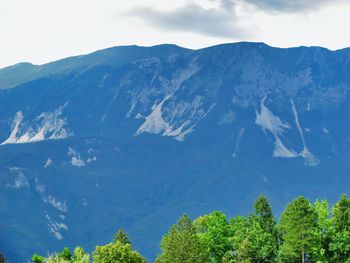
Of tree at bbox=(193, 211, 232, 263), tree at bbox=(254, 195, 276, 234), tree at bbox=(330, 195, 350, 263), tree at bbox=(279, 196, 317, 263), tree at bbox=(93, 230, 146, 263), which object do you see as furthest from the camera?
tree at bbox=(193, 211, 232, 263)

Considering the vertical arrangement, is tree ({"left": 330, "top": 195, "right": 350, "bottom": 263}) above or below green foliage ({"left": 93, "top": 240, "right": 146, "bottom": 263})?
below

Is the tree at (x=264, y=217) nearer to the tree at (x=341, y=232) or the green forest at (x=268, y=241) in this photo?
the green forest at (x=268, y=241)

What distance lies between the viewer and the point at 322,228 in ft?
330

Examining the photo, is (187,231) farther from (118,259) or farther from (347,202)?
(347,202)

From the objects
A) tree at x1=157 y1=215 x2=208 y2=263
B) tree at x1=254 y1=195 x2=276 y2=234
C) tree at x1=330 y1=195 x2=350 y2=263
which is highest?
tree at x1=254 y1=195 x2=276 y2=234

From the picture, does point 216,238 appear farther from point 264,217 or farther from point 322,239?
point 322,239

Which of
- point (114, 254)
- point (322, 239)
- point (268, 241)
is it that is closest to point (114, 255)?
point (114, 254)

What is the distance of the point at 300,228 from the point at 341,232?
5.77m

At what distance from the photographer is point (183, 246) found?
101 metres

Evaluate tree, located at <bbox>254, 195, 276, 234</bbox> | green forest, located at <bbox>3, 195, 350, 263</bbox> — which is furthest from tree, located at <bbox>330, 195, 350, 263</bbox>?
tree, located at <bbox>254, 195, 276, 234</bbox>

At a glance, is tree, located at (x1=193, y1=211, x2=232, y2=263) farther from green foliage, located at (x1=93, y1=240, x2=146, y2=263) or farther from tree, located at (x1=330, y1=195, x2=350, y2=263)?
tree, located at (x1=330, y1=195, x2=350, y2=263)

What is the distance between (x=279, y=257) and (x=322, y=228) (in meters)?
7.51

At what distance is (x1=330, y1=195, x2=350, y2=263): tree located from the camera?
314 ft

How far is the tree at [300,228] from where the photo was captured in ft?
317
